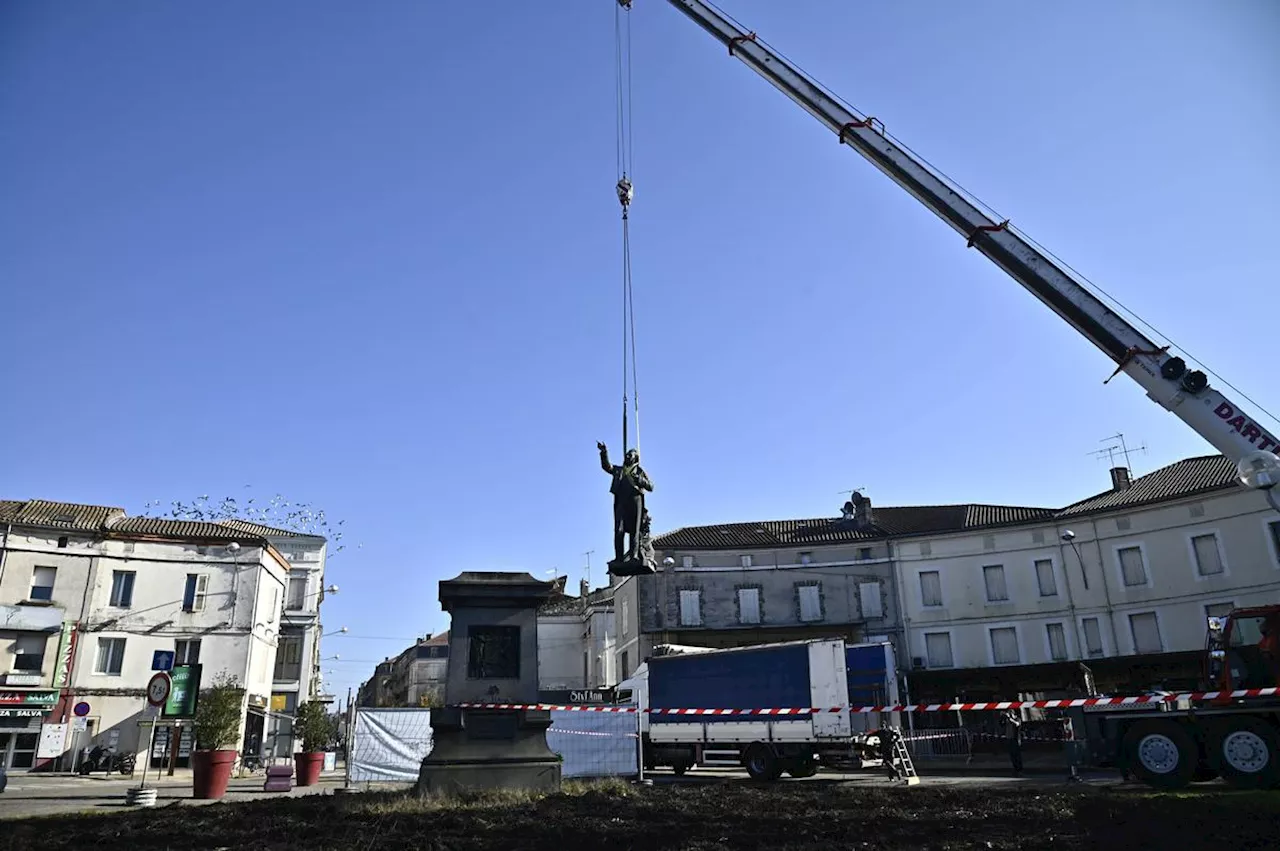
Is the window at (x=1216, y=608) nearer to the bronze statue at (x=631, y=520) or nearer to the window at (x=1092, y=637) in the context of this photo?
the window at (x=1092, y=637)

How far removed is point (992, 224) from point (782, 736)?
13.7m

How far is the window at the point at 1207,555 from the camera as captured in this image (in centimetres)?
3531

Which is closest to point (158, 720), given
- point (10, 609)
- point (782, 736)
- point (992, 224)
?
point (10, 609)

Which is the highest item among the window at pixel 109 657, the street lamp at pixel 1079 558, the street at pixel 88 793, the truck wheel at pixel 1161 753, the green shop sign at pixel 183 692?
the street lamp at pixel 1079 558

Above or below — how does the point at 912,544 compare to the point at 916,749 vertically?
above

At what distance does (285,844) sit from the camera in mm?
9727

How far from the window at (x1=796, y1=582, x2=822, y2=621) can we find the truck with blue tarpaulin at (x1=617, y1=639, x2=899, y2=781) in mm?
17637

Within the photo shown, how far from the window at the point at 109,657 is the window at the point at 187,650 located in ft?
6.13

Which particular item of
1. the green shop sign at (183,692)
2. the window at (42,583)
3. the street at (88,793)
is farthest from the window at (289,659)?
the green shop sign at (183,692)

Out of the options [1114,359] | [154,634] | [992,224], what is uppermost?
[992,224]

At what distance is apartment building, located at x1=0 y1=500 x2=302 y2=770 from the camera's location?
3184cm

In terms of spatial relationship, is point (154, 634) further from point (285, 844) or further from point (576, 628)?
point (576, 628)

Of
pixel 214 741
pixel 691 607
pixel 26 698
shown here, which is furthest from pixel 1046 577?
pixel 26 698

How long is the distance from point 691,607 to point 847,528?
9.36m
